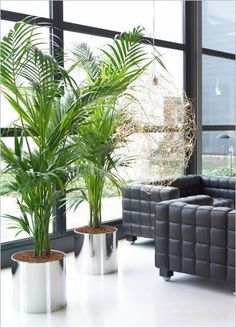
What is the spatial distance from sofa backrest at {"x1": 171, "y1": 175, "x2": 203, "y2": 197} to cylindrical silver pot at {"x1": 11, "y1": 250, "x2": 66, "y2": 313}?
2.55 meters

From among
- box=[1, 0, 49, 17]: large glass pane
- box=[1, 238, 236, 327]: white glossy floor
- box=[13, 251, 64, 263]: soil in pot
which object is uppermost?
box=[1, 0, 49, 17]: large glass pane

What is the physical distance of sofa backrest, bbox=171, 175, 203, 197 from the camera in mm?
5852

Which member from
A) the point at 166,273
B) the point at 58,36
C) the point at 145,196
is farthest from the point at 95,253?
the point at 58,36

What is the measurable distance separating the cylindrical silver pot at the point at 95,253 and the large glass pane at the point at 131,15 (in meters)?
1.96

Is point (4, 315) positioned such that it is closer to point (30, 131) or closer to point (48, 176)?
point (48, 176)

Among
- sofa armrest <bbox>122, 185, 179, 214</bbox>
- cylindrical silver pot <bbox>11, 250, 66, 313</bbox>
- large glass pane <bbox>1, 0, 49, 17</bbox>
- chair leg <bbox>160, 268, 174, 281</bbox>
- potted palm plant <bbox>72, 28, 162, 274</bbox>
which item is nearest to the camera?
cylindrical silver pot <bbox>11, 250, 66, 313</bbox>

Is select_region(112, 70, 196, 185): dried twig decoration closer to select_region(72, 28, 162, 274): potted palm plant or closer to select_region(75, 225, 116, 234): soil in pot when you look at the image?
select_region(72, 28, 162, 274): potted palm plant

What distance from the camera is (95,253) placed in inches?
170

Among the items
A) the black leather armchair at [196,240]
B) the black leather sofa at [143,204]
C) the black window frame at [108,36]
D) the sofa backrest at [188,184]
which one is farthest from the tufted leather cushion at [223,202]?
the black leather armchair at [196,240]

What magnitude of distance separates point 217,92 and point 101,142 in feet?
12.5

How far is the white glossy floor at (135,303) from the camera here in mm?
3270

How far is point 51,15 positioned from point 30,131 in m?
1.96

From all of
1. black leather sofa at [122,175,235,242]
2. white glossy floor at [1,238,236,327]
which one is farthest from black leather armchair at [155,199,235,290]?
black leather sofa at [122,175,235,242]

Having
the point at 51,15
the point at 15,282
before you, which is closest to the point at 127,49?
the point at 51,15
